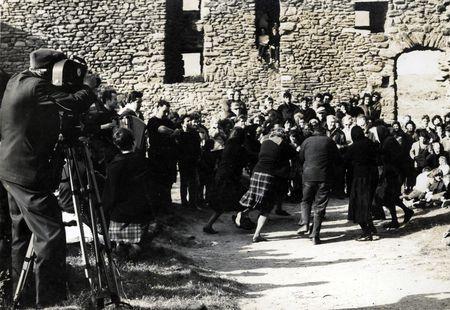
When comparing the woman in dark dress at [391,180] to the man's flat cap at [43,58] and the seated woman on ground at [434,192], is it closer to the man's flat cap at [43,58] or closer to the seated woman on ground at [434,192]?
the seated woman on ground at [434,192]

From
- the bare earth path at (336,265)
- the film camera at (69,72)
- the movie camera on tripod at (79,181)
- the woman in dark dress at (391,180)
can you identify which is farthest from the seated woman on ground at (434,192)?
the film camera at (69,72)

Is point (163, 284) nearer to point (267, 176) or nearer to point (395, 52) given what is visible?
point (267, 176)

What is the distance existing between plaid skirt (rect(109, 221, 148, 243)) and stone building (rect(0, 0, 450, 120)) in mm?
11276

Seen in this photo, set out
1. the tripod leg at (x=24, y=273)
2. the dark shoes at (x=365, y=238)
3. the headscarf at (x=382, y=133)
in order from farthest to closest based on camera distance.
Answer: the headscarf at (x=382, y=133) < the dark shoes at (x=365, y=238) < the tripod leg at (x=24, y=273)

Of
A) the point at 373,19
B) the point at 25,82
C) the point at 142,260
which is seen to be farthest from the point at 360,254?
the point at 373,19

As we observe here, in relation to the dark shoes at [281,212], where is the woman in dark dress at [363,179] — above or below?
above

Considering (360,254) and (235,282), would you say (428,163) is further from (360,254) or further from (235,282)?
(235,282)

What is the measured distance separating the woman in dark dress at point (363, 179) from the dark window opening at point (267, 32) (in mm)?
8878

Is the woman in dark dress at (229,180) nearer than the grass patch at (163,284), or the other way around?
the grass patch at (163,284)

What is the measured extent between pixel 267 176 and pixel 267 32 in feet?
32.0

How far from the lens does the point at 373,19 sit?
18.1 meters

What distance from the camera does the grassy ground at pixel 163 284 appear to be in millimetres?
5301

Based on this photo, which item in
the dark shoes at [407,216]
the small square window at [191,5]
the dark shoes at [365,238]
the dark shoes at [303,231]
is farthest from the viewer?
the small square window at [191,5]

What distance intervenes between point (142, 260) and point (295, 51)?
39.4ft
